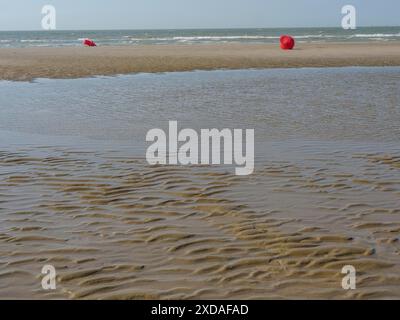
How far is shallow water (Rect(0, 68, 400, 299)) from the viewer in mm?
4312

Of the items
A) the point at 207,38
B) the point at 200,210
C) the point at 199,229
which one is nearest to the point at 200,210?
the point at 200,210

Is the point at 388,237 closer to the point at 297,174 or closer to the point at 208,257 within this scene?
the point at 208,257

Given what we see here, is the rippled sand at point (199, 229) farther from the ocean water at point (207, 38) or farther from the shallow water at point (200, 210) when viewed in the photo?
the ocean water at point (207, 38)

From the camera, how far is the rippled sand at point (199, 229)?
4.25 metres

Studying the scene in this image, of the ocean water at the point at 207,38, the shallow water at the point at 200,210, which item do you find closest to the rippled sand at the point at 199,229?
the shallow water at the point at 200,210

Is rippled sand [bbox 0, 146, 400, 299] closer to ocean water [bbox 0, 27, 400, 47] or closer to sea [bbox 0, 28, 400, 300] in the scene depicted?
sea [bbox 0, 28, 400, 300]

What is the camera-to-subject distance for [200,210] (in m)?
5.88

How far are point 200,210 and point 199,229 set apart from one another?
1.82 feet

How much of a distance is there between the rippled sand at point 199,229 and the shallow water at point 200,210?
14 millimetres

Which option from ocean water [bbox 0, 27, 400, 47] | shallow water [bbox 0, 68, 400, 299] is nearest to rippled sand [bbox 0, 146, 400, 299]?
shallow water [bbox 0, 68, 400, 299]

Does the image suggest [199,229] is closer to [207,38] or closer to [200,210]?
[200,210]

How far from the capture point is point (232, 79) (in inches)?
811

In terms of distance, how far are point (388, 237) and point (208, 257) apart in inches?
64.9

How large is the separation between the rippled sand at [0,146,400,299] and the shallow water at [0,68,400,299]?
0.05ft
